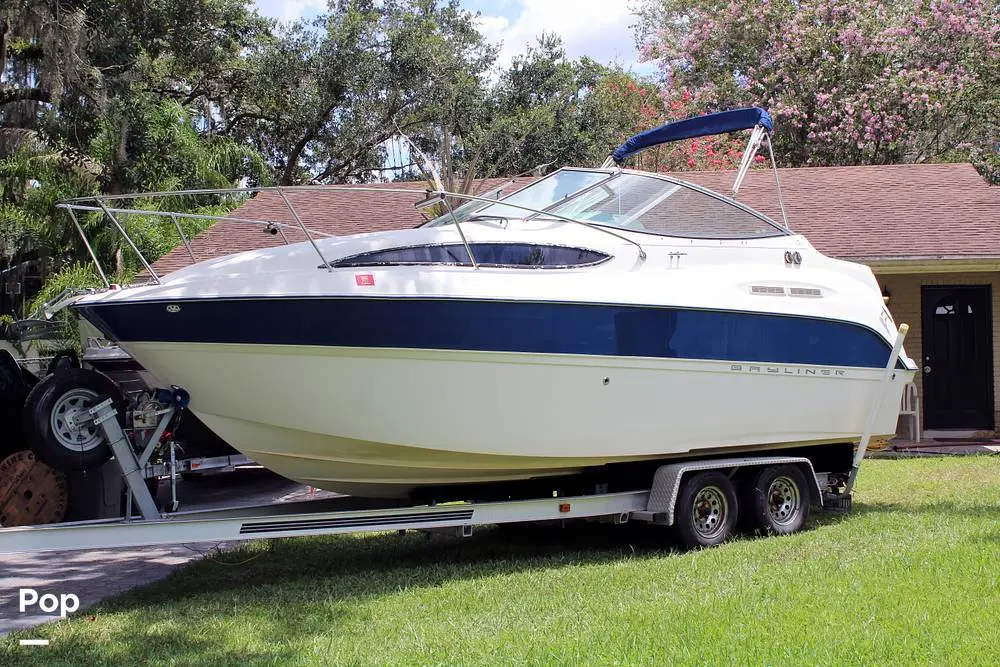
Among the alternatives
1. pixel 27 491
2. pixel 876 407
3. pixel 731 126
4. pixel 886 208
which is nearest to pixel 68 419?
pixel 27 491

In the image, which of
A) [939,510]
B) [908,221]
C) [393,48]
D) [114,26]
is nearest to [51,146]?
[114,26]

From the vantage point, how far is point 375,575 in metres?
6.86

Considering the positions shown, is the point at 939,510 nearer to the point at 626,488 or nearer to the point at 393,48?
the point at 626,488

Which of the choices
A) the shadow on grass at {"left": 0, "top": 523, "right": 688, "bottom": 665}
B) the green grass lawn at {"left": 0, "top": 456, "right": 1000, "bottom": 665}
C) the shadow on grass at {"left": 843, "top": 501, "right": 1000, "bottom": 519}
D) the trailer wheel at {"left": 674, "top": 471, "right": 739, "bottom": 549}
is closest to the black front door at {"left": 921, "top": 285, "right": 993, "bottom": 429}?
the shadow on grass at {"left": 843, "top": 501, "right": 1000, "bottom": 519}

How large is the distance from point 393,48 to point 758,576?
23.5 metres

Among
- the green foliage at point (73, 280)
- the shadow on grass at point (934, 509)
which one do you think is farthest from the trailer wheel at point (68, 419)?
the green foliage at point (73, 280)

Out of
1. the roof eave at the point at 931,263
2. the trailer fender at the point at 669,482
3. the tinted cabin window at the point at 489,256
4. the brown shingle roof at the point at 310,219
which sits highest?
the brown shingle roof at the point at 310,219

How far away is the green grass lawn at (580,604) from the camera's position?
15.4ft

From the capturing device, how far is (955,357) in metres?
14.9

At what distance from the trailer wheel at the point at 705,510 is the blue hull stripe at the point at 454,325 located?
37.3 inches

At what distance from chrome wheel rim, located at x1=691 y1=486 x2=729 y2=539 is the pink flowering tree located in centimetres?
1758

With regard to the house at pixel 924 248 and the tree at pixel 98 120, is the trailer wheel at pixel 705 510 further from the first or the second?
the tree at pixel 98 120

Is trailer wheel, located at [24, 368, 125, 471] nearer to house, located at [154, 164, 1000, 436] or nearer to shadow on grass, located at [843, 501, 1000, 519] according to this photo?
shadow on grass, located at [843, 501, 1000, 519]

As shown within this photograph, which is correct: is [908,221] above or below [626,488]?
above
